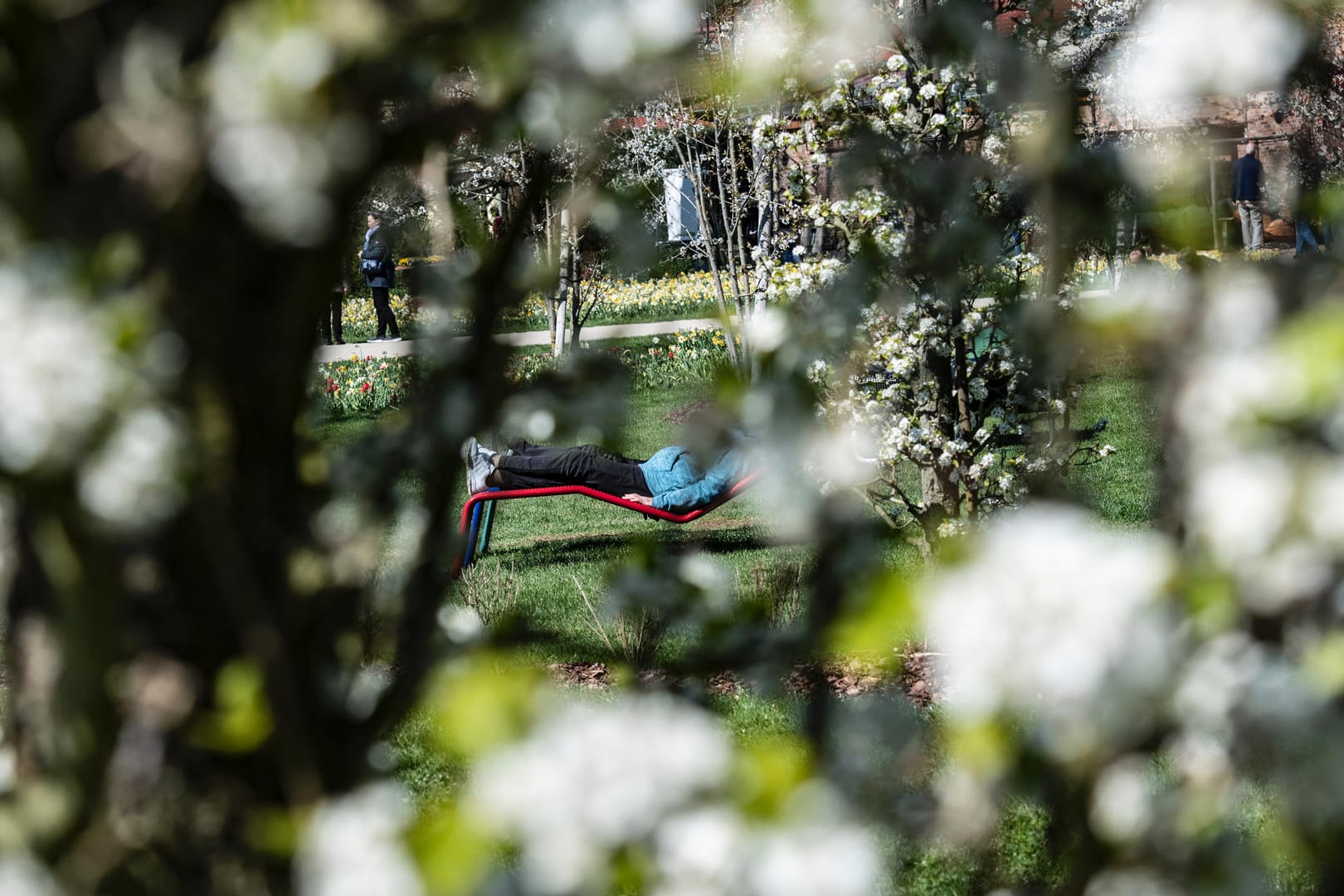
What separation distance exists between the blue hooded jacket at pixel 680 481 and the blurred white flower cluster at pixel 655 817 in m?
4.70

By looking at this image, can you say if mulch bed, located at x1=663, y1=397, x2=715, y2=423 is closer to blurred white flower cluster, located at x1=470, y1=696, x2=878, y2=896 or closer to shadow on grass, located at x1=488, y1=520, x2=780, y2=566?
blurred white flower cluster, located at x1=470, y1=696, x2=878, y2=896

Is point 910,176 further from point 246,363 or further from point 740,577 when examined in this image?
point 740,577

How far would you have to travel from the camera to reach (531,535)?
7.40 m

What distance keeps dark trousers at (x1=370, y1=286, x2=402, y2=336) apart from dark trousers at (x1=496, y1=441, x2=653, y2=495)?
7.57 metres

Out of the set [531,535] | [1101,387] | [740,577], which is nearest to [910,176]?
[740,577]

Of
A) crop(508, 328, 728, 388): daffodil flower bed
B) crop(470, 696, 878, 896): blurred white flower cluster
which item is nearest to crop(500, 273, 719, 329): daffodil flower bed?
crop(508, 328, 728, 388): daffodil flower bed

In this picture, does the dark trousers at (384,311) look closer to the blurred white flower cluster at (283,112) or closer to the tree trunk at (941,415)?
the tree trunk at (941,415)

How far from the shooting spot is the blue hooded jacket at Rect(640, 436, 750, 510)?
19.2 ft

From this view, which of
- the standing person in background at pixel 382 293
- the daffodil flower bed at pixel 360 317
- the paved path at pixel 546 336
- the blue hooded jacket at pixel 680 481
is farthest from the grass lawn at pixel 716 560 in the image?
the daffodil flower bed at pixel 360 317

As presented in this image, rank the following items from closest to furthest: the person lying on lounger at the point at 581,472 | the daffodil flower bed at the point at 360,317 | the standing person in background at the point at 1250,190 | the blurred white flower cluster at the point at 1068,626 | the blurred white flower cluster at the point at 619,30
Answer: the blurred white flower cluster at the point at 1068,626 < the blurred white flower cluster at the point at 619,30 < the person lying on lounger at the point at 581,472 < the standing person in background at the point at 1250,190 < the daffodil flower bed at the point at 360,317

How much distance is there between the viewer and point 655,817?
2.24 feet

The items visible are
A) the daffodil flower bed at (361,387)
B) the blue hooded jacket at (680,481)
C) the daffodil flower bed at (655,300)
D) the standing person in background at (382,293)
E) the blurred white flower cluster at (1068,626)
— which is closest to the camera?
the blurred white flower cluster at (1068,626)

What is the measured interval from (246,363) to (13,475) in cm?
20

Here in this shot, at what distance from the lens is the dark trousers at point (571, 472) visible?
648 centimetres
